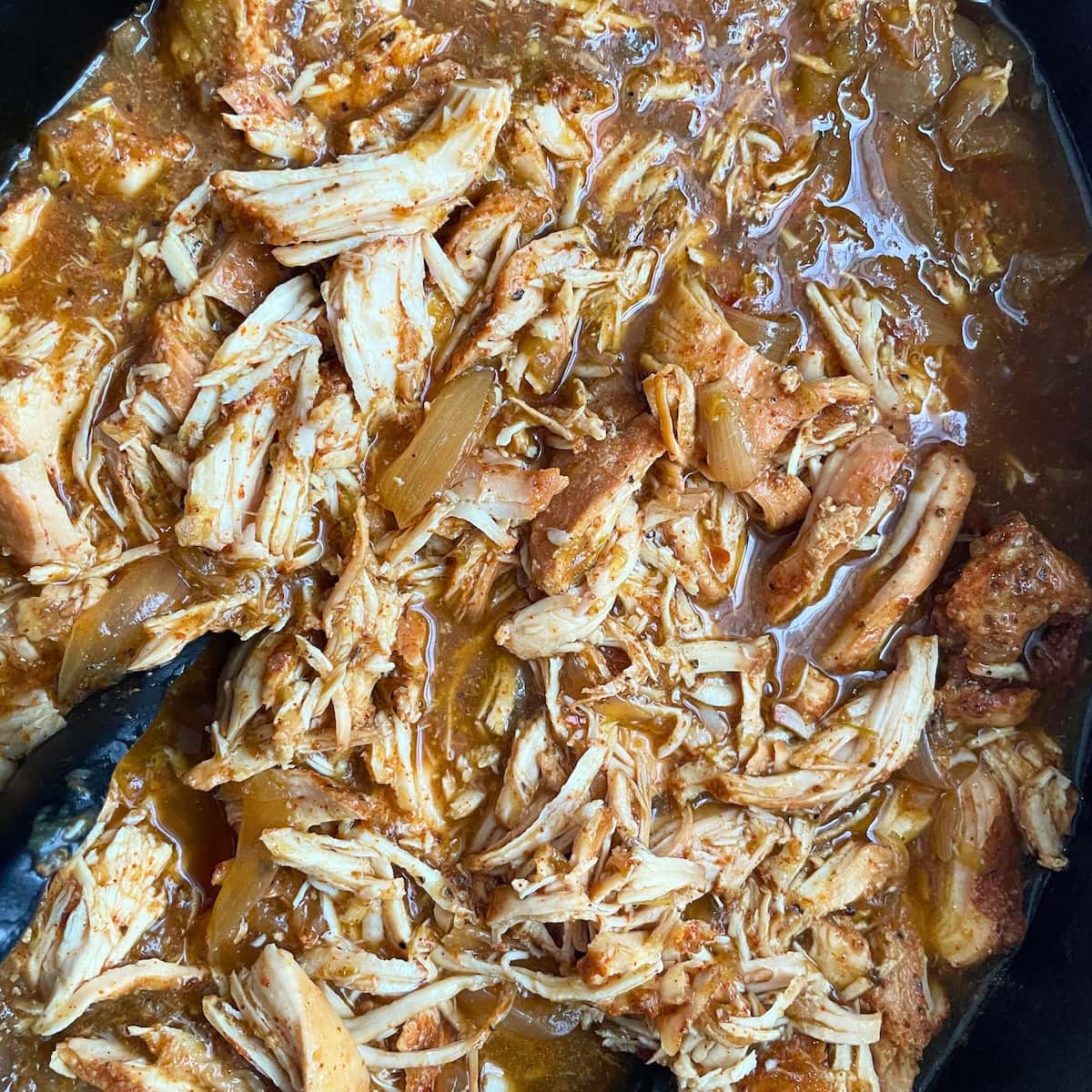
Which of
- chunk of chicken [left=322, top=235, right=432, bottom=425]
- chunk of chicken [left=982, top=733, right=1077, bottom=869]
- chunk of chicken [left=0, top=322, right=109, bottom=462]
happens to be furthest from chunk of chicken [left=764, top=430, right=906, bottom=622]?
chunk of chicken [left=0, top=322, right=109, bottom=462]

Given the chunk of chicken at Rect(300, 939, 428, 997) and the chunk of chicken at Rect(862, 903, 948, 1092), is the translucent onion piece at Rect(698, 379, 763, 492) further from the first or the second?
the chunk of chicken at Rect(300, 939, 428, 997)

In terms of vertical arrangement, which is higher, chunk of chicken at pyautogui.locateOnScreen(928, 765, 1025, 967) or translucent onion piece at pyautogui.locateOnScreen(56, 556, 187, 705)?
translucent onion piece at pyautogui.locateOnScreen(56, 556, 187, 705)

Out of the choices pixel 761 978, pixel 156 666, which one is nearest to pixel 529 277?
pixel 156 666

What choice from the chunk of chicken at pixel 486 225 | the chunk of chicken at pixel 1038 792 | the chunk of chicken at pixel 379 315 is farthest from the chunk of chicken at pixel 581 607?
the chunk of chicken at pixel 1038 792

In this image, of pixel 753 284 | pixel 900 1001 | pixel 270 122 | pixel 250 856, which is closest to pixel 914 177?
pixel 753 284

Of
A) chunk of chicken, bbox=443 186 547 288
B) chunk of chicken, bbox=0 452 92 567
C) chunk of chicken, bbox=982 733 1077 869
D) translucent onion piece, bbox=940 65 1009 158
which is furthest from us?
chunk of chicken, bbox=982 733 1077 869

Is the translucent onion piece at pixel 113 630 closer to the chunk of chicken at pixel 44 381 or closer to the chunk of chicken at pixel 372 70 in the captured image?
the chunk of chicken at pixel 44 381
